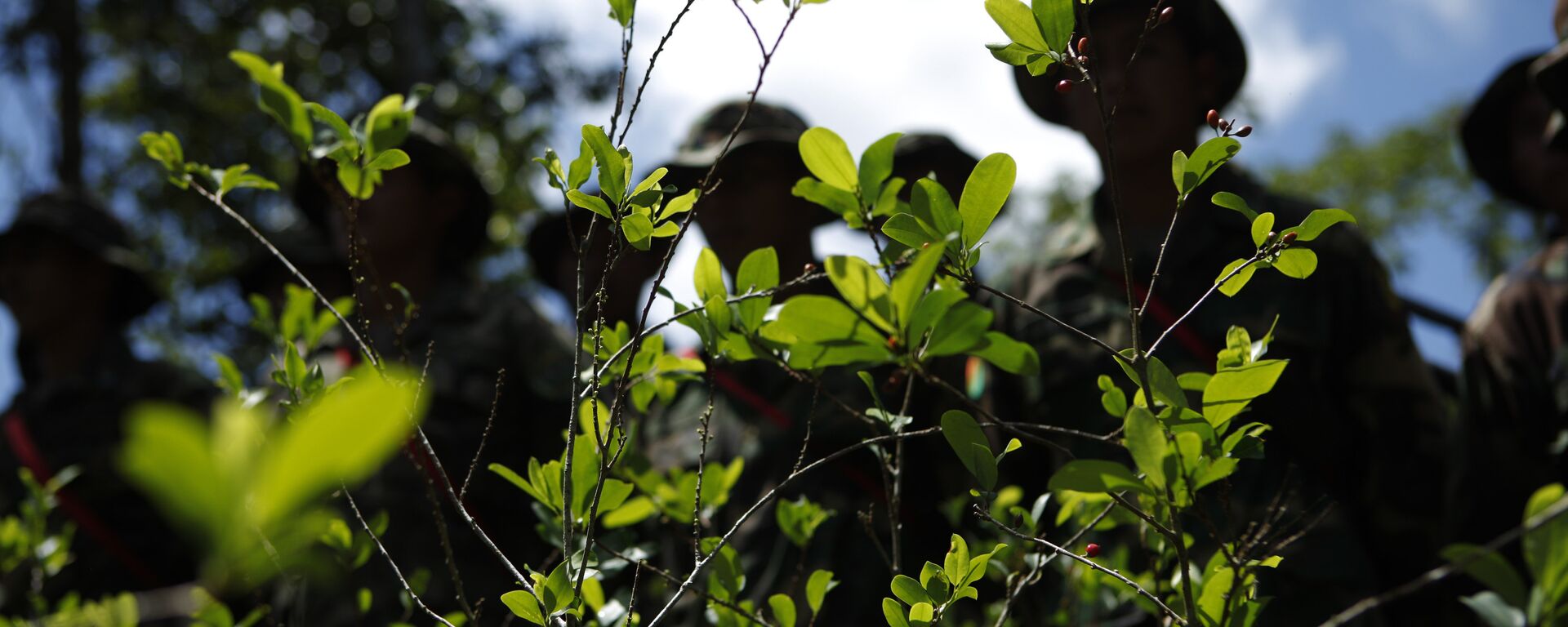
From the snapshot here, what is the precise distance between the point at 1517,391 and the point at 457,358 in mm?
2396

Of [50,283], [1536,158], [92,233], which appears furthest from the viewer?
[92,233]

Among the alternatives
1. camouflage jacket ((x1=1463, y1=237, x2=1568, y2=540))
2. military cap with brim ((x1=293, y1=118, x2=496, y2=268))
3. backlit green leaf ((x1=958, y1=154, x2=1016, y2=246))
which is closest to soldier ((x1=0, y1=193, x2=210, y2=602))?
military cap with brim ((x1=293, y1=118, x2=496, y2=268))

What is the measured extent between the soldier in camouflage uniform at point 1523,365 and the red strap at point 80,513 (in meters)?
3.29

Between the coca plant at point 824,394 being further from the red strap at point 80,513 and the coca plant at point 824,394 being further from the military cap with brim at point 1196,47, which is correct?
the red strap at point 80,513

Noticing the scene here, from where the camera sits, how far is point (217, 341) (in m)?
8.95

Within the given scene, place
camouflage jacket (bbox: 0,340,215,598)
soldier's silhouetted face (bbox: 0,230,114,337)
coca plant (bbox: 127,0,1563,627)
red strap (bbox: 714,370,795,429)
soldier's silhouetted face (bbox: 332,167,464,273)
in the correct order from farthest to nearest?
soldier's silhouetted face (bbox: 0,230,114,337), camouflage jacket (bbox: 0,340,215,598), soldier's silhouetted face (bbox: 332,167,464,273), red strap (bbox: 714,370,795,429), coca plant (bbox: 127,0,1563,627)

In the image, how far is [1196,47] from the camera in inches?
88.6

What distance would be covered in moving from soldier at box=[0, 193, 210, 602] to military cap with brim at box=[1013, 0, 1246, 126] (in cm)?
263

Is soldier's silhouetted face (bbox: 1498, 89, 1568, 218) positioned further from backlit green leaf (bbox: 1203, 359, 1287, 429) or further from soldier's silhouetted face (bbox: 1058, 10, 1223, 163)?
backlit green leaf (bbox: 1203, 359, 1287, 429)

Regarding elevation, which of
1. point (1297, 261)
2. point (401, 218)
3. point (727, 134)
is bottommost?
point (401, 218)

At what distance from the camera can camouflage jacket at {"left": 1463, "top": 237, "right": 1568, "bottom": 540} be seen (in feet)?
6.64

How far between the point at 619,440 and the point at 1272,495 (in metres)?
1.29

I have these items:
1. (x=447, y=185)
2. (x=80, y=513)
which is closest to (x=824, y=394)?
(x=447, y=185)

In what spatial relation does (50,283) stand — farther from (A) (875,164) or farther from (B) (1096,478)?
(B) (1096,478)
